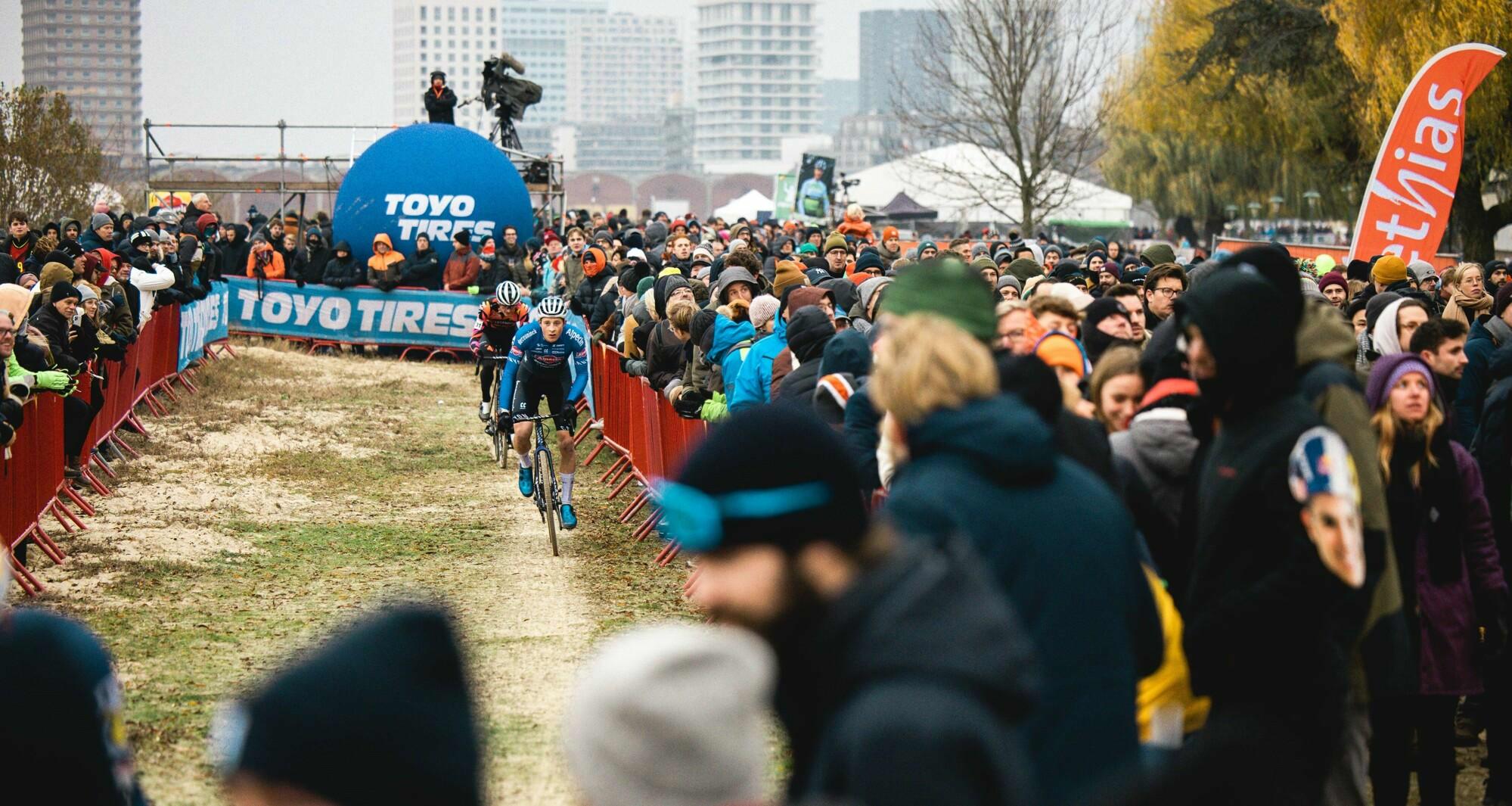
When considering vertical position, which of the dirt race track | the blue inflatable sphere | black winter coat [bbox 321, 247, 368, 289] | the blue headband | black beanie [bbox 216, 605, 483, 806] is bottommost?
the dirt race track

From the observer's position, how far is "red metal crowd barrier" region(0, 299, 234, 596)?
33.7ft

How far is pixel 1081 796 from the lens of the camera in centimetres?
299

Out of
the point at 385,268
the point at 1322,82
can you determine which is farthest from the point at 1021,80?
the point at 385,268

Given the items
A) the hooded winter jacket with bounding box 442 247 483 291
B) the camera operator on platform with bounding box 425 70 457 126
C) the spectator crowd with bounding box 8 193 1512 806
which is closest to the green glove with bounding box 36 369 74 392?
the spectator crowd with bounding box 8 193 1512 806

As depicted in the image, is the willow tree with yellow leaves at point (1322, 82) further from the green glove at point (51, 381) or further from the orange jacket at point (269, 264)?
the green glove at point (51, 381)

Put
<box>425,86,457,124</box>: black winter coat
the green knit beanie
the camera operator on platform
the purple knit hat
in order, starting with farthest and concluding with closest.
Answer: <box>425,86,457,124</box>: black winter coat < the camera operator on platform < the purple knit hat < the green knit beanie

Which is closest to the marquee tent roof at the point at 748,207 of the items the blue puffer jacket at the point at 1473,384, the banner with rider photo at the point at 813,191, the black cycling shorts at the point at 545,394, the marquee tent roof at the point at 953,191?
the marquee tent roof at the point at 953,191

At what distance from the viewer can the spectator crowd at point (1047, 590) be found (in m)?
2.05

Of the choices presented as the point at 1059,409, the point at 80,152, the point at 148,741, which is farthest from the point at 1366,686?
the point at 80,152

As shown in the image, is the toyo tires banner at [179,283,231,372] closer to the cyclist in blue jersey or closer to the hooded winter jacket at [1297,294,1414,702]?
the cyclist in blue jersey

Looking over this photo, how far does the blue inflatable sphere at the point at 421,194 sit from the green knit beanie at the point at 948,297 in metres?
23.5

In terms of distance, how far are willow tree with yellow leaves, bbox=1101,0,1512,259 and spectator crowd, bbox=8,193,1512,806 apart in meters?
18.3

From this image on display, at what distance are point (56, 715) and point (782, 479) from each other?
1351 mm

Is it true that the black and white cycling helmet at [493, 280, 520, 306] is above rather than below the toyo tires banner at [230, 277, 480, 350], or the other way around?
above
